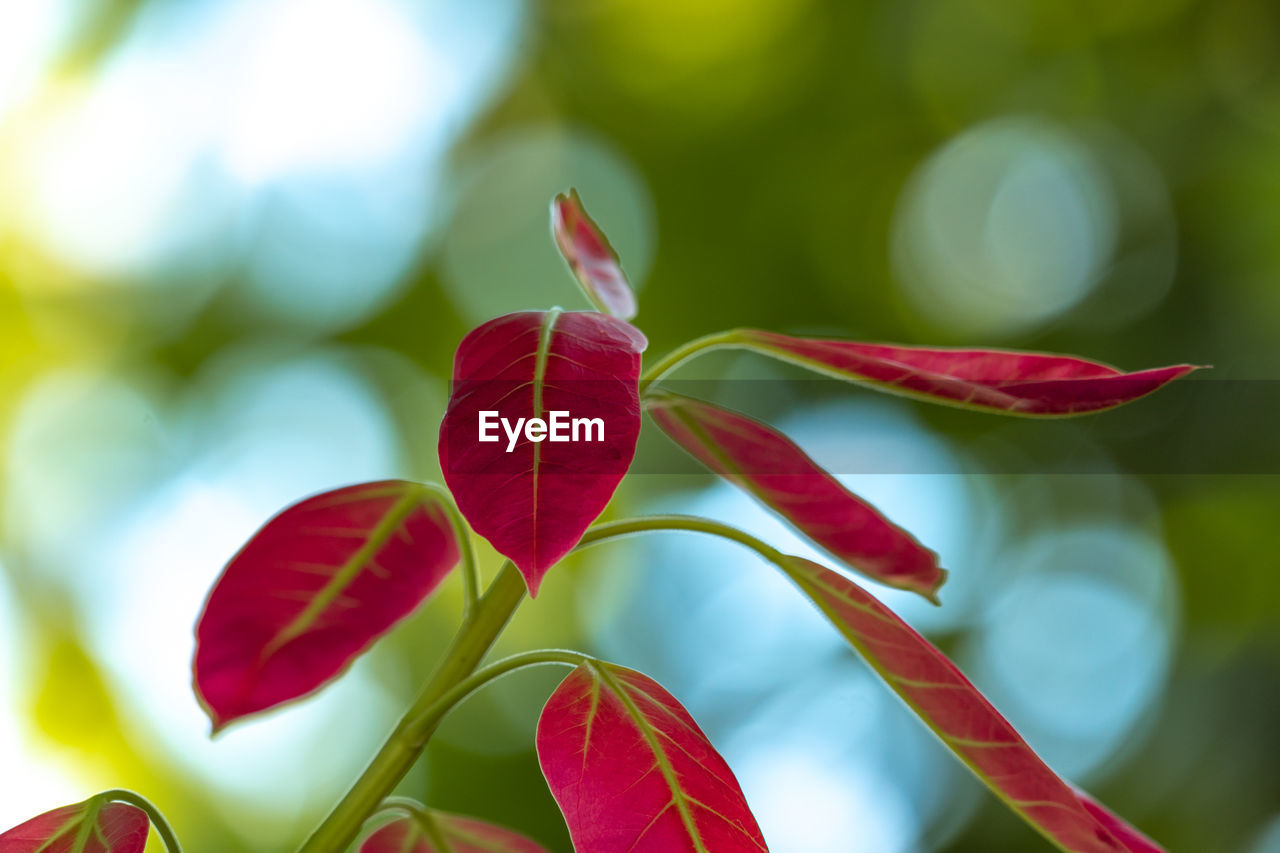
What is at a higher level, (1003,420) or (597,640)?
(1003,420)

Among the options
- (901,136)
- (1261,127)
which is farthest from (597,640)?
(1261,127)

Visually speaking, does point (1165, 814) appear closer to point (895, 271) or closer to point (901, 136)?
point (895, 271)

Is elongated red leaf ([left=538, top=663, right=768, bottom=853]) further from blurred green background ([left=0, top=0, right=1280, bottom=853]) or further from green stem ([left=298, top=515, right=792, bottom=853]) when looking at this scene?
blurred green background ([left=0, top=0, right=1280, bottom=853])

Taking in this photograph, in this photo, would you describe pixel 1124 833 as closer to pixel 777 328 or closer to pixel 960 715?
pixel 960 715

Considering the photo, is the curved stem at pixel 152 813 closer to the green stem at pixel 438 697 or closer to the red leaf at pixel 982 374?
the green stem at pixel 438 697

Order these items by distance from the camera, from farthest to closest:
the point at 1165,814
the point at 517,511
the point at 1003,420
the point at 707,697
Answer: the point at 1003,420
the point at 707,697
the point at 1165,814
the point at 517,511

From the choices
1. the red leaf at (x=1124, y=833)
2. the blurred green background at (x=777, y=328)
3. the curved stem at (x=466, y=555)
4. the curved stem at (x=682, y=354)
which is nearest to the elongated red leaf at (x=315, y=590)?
the curved stem at (x=466, y=555)
